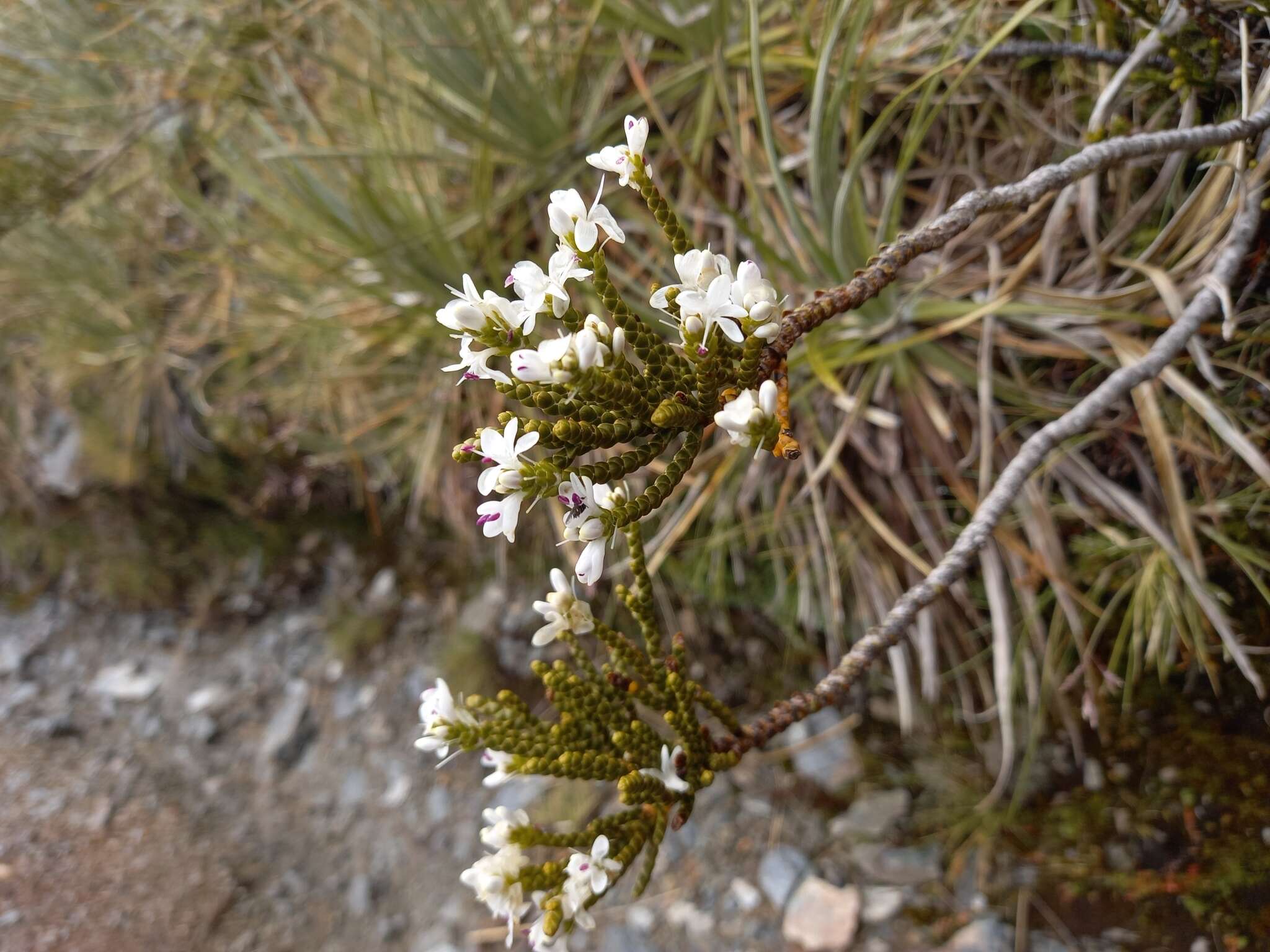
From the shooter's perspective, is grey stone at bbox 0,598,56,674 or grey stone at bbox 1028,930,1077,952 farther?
grey stone at bbox 0,598,56,674

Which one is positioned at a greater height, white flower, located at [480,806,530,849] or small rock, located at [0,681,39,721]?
white flower, located at [480,806,530,849]

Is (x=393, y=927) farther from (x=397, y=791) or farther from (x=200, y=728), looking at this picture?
(x=200, y=728)

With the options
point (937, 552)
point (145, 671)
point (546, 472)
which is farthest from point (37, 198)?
point (937, 552)

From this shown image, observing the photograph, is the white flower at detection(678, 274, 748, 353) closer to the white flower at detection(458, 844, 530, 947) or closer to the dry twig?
the dry twig

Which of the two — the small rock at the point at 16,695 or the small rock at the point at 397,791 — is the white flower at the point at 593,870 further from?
the small rock at the point at 16,695

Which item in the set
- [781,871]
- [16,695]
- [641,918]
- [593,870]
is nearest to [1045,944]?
[781,871]

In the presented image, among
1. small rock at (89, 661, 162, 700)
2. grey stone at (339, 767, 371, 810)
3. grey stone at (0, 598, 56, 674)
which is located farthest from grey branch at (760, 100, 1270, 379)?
grey stone at (0, 598, 56, 674)

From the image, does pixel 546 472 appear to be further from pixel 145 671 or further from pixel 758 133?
pixel 145 671
